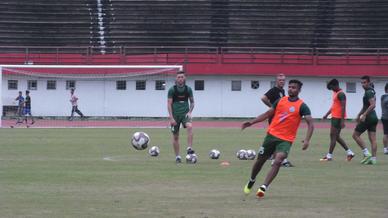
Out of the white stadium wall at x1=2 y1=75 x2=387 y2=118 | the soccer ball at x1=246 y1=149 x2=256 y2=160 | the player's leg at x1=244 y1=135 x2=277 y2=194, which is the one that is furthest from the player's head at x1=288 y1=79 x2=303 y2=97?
the white stadium wall at x1=2 y1=75 x2=387 y2=118

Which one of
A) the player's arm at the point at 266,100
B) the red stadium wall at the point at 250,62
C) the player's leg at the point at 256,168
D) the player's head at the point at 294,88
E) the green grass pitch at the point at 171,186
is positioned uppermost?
the red stadium wall at the point at 250,62

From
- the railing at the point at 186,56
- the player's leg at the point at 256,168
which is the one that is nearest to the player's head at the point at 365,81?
the player's leg at the point at 256,168

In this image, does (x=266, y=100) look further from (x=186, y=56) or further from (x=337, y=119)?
(x=186, y=56)

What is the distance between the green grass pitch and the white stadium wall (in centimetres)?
2253

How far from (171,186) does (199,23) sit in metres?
44.8

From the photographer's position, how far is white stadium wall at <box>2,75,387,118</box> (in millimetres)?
45312

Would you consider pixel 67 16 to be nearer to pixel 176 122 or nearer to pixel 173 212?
pixel 176 122

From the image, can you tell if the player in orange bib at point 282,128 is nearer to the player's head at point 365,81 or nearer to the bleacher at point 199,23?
the player's head at point 365,81

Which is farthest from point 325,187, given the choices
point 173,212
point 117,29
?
point 117,29

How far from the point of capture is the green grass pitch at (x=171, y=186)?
11.1 metres

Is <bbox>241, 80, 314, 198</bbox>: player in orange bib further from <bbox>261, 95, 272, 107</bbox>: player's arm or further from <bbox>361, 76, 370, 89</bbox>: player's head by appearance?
<bbox>361, 76, 370, 89</bbox>: player's head

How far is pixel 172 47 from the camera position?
53.1 meters

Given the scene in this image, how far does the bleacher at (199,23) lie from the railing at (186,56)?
1913mm

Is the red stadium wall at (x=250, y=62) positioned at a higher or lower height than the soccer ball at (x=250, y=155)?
higher
